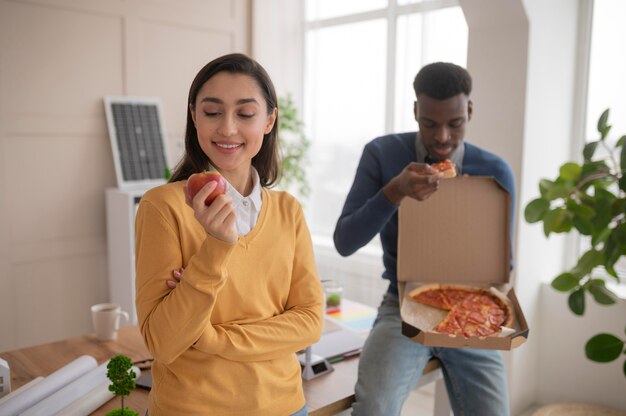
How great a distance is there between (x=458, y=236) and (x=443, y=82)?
1.56ft

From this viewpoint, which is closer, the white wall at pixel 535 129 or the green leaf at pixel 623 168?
the green leaf at pixel 623 168

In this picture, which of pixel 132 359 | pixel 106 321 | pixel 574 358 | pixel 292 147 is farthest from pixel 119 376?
pixel 292 147

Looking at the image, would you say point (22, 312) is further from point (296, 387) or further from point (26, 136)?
point (296, 387)

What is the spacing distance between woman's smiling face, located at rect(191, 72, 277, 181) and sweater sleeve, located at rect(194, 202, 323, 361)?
24 cm

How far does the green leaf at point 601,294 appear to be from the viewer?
568 millimetres

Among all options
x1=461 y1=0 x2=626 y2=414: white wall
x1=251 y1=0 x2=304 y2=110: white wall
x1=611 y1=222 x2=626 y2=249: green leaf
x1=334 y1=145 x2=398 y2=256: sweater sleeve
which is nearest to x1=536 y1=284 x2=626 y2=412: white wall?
x1=461 y1=0 x2=626 y2=414: white wall

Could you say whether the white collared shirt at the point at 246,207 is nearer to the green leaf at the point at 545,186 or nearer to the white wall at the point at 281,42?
the green leaf at the point at 545,186

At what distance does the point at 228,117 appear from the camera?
46.1 inches

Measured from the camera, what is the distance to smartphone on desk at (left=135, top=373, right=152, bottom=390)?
1.44 m

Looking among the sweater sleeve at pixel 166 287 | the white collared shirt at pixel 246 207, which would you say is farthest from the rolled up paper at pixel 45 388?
the white collared shirt at pixel 246 207

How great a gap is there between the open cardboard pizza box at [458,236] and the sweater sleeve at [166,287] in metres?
0.79

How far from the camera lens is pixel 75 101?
3.33m

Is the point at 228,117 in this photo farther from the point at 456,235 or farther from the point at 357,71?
the point at 357,71

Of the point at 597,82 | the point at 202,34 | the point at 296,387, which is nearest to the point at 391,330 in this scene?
the point at 296,387
